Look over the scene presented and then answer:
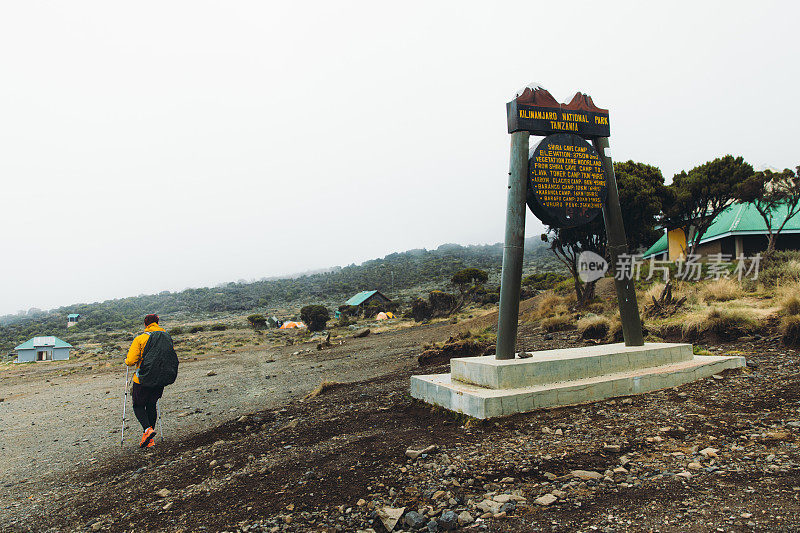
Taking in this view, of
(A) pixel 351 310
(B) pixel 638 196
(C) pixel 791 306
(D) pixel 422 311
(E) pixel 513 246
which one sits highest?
(B) pixel 638 196

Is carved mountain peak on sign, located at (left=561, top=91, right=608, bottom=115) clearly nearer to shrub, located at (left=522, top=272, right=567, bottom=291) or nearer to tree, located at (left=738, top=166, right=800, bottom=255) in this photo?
tree, located at (left=738, top=166, right=800, bottom=255)

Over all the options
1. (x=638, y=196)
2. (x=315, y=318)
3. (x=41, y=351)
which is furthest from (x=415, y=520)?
(x=41, y=351)

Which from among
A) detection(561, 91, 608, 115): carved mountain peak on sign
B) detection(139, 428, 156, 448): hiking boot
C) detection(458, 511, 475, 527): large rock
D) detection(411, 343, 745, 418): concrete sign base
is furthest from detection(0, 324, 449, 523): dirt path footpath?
detection(561, 91, 608, 115): carved mountain peak on sign

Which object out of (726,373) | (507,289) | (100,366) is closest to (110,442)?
(507,289)

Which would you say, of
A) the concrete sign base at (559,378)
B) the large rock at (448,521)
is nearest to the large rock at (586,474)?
the large rock at (448,521)

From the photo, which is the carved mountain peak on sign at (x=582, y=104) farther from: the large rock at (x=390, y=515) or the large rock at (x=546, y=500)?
the large rock at (x=390, y=515)

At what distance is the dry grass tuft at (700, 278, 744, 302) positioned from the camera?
14761 millimetres

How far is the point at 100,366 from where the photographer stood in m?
27.1

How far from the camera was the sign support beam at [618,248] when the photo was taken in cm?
802

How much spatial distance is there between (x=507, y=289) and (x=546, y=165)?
6.90ft

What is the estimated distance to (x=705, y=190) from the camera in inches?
894

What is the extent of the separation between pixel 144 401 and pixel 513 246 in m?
6.03

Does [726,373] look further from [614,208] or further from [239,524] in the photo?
[239,524]

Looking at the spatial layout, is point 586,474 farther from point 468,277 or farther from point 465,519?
point 468,277
